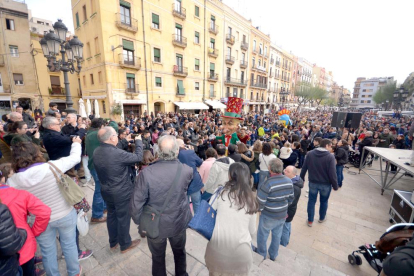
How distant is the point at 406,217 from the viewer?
12.3 ft

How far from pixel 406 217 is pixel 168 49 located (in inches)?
753

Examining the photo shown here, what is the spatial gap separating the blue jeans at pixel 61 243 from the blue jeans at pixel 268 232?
7.92 ft

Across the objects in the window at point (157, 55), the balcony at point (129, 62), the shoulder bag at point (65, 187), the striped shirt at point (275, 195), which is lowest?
the striped shirt at point (275, 195)

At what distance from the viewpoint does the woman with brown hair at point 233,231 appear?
1.66 meters

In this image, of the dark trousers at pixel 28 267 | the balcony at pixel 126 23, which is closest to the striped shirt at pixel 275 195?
the dark trousers at pixel 28 267

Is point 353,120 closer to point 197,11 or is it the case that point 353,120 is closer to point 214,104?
point 214,104

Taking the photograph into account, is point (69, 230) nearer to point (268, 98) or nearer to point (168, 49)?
point (168, 49)

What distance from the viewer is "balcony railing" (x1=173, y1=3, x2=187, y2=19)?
1775cm

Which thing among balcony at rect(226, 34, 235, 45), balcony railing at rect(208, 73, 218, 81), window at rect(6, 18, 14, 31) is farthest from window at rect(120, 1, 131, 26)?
balcony at rect(226, 34, 235, 45)

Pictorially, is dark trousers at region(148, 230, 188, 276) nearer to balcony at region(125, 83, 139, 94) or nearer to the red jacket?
the red jacket

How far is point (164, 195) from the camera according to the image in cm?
179

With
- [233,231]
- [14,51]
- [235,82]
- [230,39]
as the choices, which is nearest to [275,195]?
[233,231]

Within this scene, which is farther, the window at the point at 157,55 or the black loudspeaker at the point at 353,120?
the window at the point at 157,55

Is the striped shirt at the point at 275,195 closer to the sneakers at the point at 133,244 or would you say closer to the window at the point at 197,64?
the sneakers at the point at 133,244
